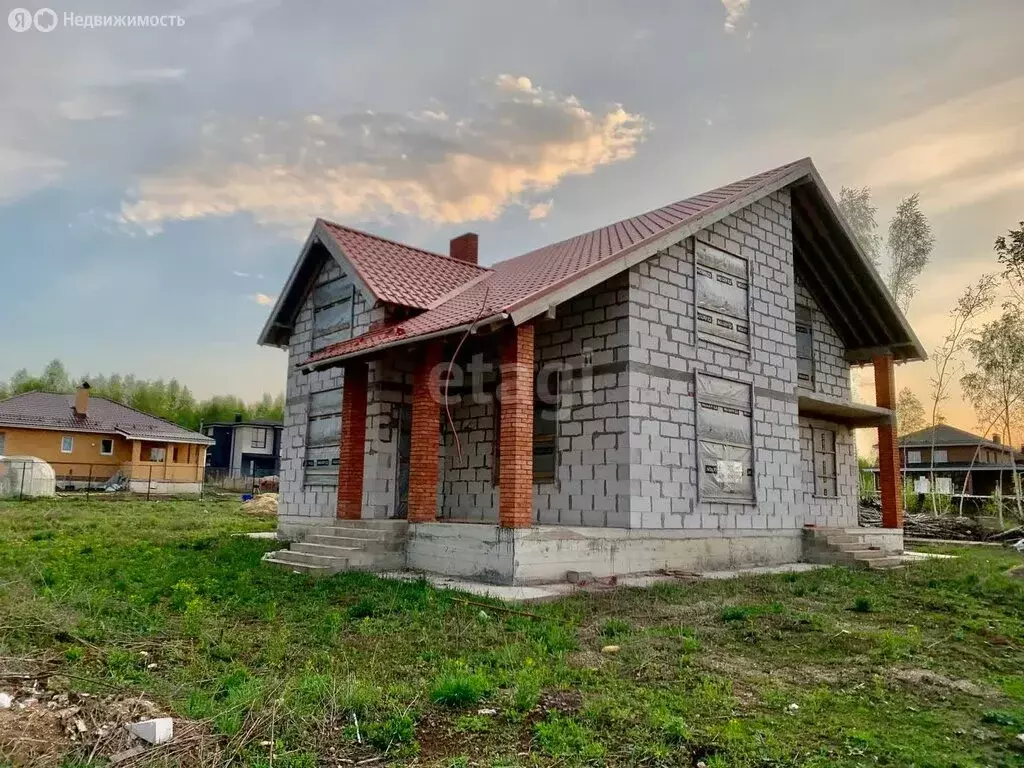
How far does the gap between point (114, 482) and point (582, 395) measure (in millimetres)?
36017

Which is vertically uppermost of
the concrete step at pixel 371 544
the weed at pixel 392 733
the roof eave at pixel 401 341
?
the roof eave at pixel 401 341

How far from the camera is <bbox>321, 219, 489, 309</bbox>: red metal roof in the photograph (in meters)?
13.0

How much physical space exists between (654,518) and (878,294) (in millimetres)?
9234

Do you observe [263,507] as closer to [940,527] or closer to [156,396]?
[940,527]

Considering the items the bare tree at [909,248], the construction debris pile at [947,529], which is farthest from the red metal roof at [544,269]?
the bare tree at [909,248]

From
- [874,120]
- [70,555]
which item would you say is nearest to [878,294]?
[874,120]

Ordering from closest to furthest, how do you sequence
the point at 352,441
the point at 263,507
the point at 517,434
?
the point at 517,434, the point at 352,441, the point at 263,507

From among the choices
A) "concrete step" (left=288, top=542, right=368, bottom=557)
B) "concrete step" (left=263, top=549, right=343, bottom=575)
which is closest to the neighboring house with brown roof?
"concrete step" (left=263, top=549, right=343, bottom=575)

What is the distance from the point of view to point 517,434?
31.1 feet

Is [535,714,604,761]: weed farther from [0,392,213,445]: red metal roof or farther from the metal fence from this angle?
[0,392,213,445]: red metal roof

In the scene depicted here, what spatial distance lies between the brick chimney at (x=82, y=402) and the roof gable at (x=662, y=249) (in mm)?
33133

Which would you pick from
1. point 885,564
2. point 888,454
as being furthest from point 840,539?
point 888,454

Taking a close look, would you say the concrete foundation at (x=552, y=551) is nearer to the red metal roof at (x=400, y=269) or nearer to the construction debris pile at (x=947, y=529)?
the red metal roof at (x=400, y=269)

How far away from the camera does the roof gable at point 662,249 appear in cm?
992
